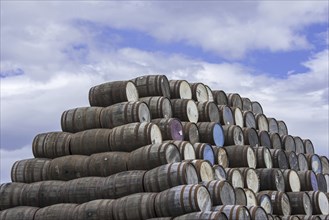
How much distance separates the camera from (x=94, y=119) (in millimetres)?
15711

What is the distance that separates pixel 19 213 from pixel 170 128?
4.09 meters

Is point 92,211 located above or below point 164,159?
below

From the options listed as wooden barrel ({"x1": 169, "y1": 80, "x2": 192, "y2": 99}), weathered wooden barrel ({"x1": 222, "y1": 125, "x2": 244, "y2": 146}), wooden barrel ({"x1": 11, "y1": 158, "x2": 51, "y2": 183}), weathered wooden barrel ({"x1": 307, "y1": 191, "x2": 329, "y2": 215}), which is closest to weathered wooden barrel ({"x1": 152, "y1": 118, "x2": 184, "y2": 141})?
wooden barrel ({"x1": 169, "y1": 80, "x2": 192, "y2": 99})

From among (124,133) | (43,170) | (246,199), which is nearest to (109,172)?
(124,133)

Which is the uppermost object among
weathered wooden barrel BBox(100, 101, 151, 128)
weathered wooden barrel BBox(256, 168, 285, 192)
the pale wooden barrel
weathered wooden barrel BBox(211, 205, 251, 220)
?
the pale wooden barrel

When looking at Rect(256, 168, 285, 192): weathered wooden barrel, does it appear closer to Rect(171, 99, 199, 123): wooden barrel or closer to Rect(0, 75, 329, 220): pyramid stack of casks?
Rect(0, 75, 329, 220): pyramid stack of casks

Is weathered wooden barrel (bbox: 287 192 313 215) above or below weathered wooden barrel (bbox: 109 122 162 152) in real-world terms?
below

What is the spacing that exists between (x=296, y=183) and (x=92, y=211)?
643 cm

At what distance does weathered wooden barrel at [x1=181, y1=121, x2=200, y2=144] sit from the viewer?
1584cm

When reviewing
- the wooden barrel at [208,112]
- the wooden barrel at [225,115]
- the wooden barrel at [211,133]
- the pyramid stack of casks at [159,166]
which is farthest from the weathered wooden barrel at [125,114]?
the wooden barrel at [225,115]

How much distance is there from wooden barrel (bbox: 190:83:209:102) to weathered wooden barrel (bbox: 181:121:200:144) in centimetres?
164

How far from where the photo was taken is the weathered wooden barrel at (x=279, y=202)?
16.1 meters

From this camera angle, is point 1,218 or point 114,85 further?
point 114,85

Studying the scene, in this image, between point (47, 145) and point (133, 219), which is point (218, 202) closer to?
point (133, 219)
